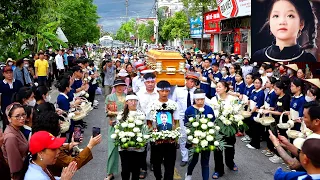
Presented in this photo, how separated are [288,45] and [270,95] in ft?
10.8

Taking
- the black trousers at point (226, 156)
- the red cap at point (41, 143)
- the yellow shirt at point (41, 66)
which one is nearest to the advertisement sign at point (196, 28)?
the yellow shirt at point (41, 66)

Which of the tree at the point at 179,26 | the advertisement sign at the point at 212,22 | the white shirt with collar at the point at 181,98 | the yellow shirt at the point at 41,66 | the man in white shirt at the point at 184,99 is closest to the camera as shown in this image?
the man in white shirt at the point at 184,99

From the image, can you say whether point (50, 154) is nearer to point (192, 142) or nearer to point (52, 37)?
point (192, 142)

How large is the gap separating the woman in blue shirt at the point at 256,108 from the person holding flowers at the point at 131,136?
14.1ft

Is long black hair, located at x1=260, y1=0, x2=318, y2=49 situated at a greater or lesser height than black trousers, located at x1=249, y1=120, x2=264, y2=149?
greater

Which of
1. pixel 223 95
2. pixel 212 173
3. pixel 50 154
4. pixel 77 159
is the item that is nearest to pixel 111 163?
pixel 212 173

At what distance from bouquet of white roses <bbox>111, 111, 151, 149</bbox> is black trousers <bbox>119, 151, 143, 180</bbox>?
0.21m

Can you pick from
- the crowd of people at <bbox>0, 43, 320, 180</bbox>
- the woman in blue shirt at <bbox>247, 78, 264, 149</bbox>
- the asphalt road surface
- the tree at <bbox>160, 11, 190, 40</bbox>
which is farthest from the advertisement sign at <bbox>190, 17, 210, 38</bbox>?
the asphalt road surface

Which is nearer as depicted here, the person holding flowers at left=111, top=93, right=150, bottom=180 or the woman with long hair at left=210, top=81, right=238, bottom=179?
the person holding flowers at left=111, top=93, right=150, bottom=180

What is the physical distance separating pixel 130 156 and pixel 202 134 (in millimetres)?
1255

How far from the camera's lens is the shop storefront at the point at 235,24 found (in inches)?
840

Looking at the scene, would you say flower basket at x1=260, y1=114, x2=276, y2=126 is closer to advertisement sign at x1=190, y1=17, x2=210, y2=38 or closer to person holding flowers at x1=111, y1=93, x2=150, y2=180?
person holding flowers at x1=111, y1=93, x2=150, y2=180

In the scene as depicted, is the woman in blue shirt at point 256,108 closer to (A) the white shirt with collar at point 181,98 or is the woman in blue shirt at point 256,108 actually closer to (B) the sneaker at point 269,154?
(B) the sneaker at point 269,154

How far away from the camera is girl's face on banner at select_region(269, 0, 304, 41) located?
40.0ft
